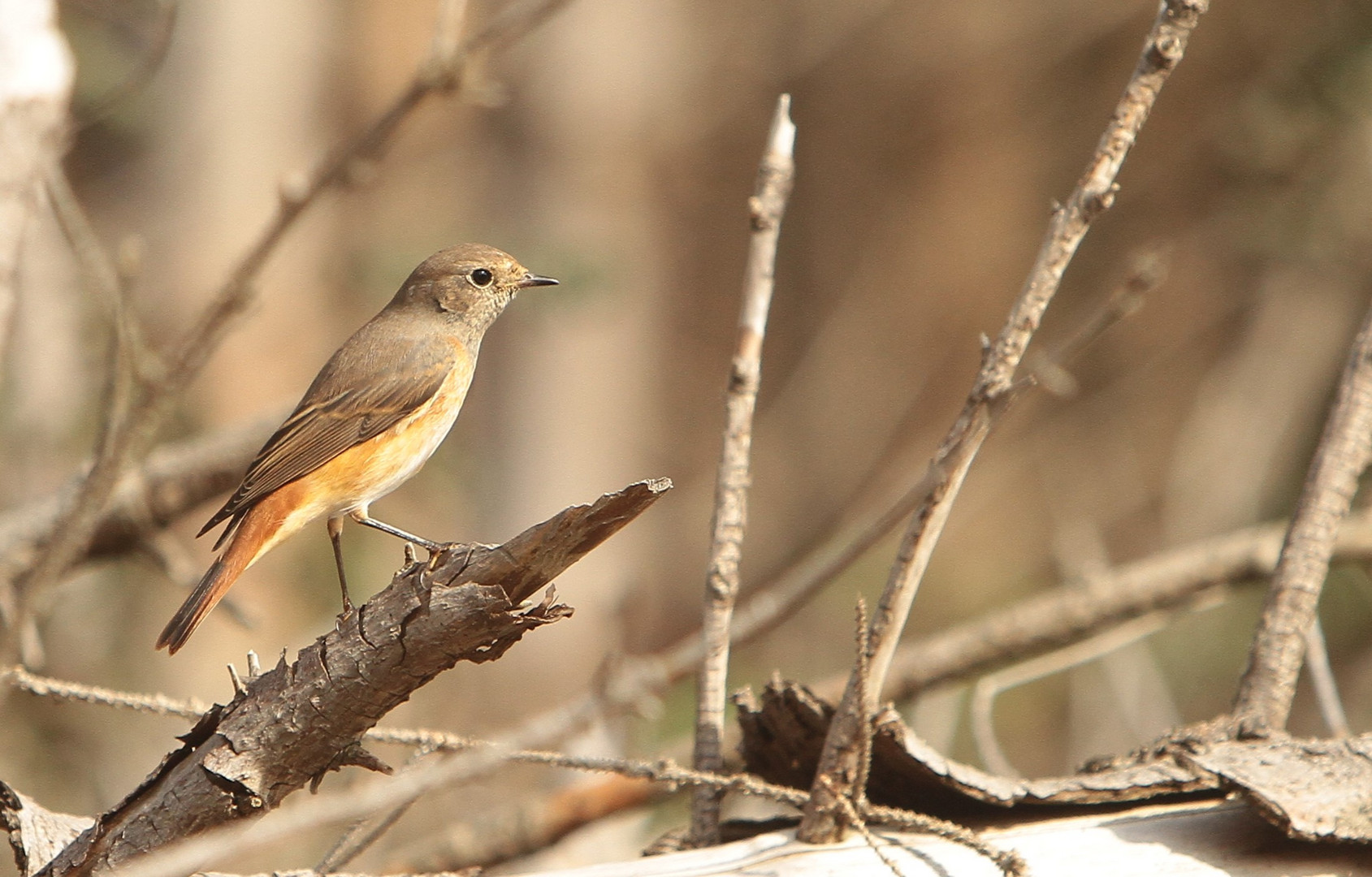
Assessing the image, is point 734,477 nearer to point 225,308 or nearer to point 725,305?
point 225,308

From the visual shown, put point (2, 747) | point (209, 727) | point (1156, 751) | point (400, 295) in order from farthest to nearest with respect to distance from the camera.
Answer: point (2, 747)
point (400, 295)
point (1156, 751)
point (209, 727)

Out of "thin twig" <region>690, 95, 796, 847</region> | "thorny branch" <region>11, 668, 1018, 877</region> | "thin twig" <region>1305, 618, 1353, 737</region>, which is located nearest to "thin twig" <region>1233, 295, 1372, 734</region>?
"thin twig" <region>1305, 618, 1353, 737</region>

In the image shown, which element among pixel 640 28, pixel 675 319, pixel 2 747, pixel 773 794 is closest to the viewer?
pixel 773 794

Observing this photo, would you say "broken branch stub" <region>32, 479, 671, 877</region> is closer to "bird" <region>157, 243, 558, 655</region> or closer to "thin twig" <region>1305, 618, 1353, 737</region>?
Answer: "bird" <region>157, 243, 558, 655</region>

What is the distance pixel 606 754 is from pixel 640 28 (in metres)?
9.46

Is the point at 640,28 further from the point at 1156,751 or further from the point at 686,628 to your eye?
the point at 1156,751

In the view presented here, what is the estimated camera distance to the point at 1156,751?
8.15 ft

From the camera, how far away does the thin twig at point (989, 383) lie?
2.10 m

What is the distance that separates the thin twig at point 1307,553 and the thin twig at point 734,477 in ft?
3.57

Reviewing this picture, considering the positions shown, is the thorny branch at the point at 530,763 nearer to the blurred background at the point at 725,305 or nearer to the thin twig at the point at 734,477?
the thin twig at the point at 734,477

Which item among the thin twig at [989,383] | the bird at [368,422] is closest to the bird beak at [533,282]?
the bird at [368,422]

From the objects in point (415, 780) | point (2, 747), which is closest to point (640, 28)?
point (2, 747)

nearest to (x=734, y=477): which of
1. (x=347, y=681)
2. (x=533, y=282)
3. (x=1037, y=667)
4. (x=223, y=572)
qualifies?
(x=347, y=681)

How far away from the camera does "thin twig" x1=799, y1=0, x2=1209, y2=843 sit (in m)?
2.10
